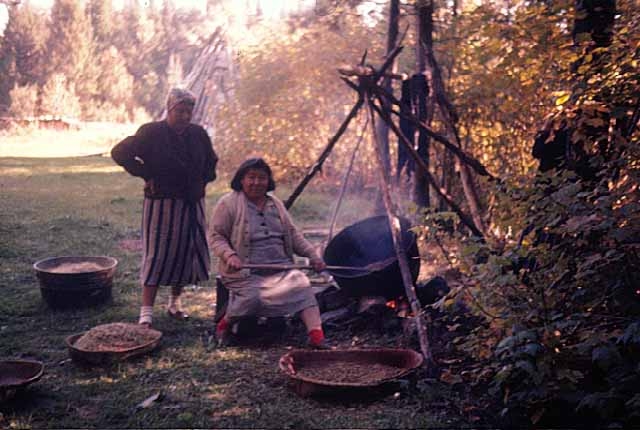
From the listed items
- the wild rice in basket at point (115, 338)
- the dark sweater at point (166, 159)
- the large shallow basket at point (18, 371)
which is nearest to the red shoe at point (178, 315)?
the wild rice in basket at point (115, 338)

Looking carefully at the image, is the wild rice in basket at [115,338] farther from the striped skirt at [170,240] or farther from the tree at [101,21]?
the tree at [101,21]

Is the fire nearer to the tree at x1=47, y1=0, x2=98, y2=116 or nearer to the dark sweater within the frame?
the dark sweater

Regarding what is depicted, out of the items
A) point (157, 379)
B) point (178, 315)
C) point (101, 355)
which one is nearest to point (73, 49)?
point (178, 315)

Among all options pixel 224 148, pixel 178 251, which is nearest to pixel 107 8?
pixel 224 148

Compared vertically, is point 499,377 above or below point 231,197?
below

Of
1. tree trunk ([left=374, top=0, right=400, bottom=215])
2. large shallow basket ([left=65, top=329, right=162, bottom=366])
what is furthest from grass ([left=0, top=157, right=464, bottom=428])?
tree trunk ([left=374, top=0, right=400, bottom=215])

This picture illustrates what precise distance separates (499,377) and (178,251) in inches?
131

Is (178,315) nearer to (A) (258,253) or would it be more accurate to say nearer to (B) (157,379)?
(A) (258,253)

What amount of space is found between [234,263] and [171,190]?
3.36 ft

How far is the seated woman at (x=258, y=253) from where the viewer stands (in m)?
5.42

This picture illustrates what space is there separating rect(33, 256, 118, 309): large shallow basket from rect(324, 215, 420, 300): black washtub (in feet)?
6.93

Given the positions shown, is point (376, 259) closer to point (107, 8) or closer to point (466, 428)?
point (466, 428)

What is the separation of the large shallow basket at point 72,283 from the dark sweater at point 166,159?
3.57 feet

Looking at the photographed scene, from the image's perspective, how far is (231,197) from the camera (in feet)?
18.4
